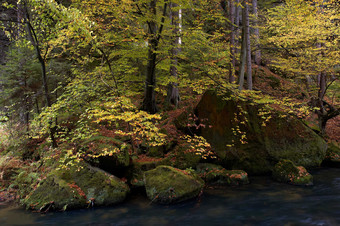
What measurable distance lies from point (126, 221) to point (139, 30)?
5.91 metres

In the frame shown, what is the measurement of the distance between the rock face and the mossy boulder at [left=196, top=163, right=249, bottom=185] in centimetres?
90

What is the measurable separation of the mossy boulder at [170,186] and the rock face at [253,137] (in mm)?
2747

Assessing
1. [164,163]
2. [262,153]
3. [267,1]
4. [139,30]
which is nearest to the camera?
[139,30]

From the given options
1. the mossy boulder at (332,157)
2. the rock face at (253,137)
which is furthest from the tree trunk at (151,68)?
the mossy boulder at (332,157)

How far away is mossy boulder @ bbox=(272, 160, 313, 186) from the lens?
7649 mm

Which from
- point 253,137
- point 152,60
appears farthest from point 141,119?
point 253,137

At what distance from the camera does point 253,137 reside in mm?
9594

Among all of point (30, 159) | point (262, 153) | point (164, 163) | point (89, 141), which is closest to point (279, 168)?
point (262, 153)

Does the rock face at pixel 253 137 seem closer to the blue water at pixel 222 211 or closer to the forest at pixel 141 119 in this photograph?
the forest at pixel 141 119

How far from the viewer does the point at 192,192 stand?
6672 mm

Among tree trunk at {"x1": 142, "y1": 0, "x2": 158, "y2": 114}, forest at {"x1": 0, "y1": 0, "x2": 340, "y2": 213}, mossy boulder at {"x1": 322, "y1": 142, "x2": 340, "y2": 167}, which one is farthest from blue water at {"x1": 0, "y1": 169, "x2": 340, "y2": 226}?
tree trunk at {"x1": 142, "y1": 0, "x2": 158, "y2": 114}

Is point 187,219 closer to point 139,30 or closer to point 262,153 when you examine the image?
point 262,153

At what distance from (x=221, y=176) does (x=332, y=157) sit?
6039 millimetres

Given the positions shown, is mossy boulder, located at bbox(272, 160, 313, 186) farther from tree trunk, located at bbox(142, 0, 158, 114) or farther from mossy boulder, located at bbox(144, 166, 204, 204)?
tree trunk, located at bbox(142, 0, 158, 114)
